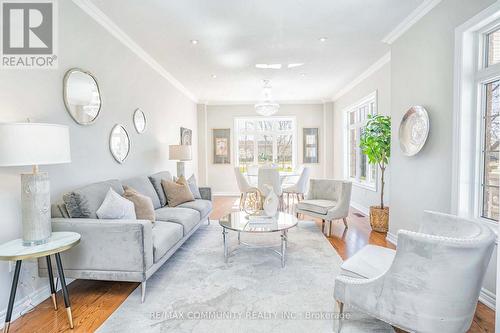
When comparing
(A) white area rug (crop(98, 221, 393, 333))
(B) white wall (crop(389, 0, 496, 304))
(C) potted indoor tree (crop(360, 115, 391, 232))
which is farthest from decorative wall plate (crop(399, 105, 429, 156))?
(A) white area rug (crop(98, 221, 393, 333))

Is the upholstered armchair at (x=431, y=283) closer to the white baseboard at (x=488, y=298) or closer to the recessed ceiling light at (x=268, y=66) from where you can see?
the white baseboard at (x=488, y=298)

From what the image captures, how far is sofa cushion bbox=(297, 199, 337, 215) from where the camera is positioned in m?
4.01

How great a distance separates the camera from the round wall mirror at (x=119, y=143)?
3339mm

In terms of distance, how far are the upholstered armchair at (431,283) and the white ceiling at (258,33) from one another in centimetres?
252

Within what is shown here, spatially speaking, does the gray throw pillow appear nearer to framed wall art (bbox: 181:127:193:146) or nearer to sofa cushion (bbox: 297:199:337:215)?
sofa cushion (bbox: 297:199:337:215)

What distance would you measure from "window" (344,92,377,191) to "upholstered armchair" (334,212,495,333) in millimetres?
3712

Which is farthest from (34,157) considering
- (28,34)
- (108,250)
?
(28,34)

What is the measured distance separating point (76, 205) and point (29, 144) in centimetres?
84

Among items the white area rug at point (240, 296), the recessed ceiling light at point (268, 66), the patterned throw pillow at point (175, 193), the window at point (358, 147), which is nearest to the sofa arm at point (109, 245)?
the white area rug at point (240, 296)

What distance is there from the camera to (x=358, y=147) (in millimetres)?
5957

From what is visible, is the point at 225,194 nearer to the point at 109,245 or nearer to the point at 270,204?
the point at 270,204

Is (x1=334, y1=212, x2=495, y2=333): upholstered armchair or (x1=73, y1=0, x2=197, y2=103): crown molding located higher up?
(x1=73, y1=0, x2=197, y2=103): crown molding

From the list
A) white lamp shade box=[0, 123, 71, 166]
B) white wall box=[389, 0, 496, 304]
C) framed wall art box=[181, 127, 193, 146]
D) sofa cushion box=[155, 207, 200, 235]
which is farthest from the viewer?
framed wall art box=[181, 127, 193, 146]

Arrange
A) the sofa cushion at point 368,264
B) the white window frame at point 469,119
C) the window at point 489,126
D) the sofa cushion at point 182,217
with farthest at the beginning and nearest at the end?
the sofa cushion at point 182,217 < the white window frame at point 469,119 < the window at point 489,126 < the sofa cushion at point 368,264
